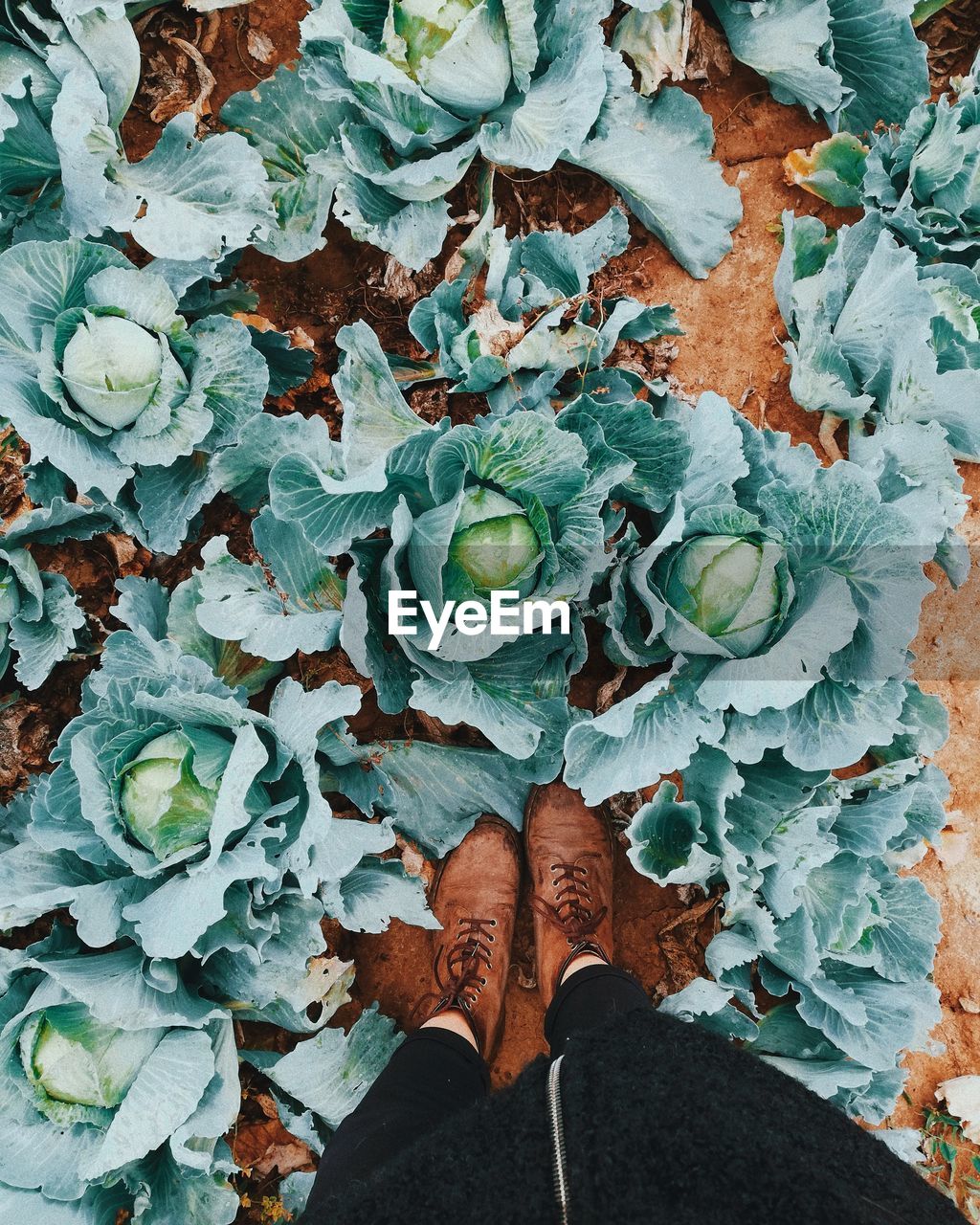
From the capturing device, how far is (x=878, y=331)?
2.21 meters

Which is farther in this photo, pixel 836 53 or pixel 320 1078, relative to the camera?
pixel 836 53

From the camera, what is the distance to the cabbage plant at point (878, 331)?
2.14 metres

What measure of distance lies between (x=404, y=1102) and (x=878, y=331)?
6.71ft

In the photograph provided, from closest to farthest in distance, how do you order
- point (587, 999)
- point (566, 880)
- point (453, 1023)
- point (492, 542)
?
point (492, 542) < point (587, 999) < point (453, 1023) < point (566, 880)

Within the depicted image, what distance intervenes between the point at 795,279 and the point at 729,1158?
78.5 inches

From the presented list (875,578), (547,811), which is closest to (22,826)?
(547,811)

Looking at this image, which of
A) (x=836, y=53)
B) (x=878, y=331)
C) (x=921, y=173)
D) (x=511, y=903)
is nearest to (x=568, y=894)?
(x=511, y=903)

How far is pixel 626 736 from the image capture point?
198cm

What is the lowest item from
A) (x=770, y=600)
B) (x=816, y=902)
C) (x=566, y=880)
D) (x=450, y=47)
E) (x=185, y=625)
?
(x=566, y=880)

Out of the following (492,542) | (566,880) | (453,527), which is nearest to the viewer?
(453,527)

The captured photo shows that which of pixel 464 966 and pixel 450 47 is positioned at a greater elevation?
pixel 450 47

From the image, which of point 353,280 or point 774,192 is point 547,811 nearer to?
point 353,280

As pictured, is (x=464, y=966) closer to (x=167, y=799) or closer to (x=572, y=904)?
(x=572, y=904)

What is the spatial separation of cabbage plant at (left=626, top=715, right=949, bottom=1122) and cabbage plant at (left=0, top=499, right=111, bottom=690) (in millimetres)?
1383
